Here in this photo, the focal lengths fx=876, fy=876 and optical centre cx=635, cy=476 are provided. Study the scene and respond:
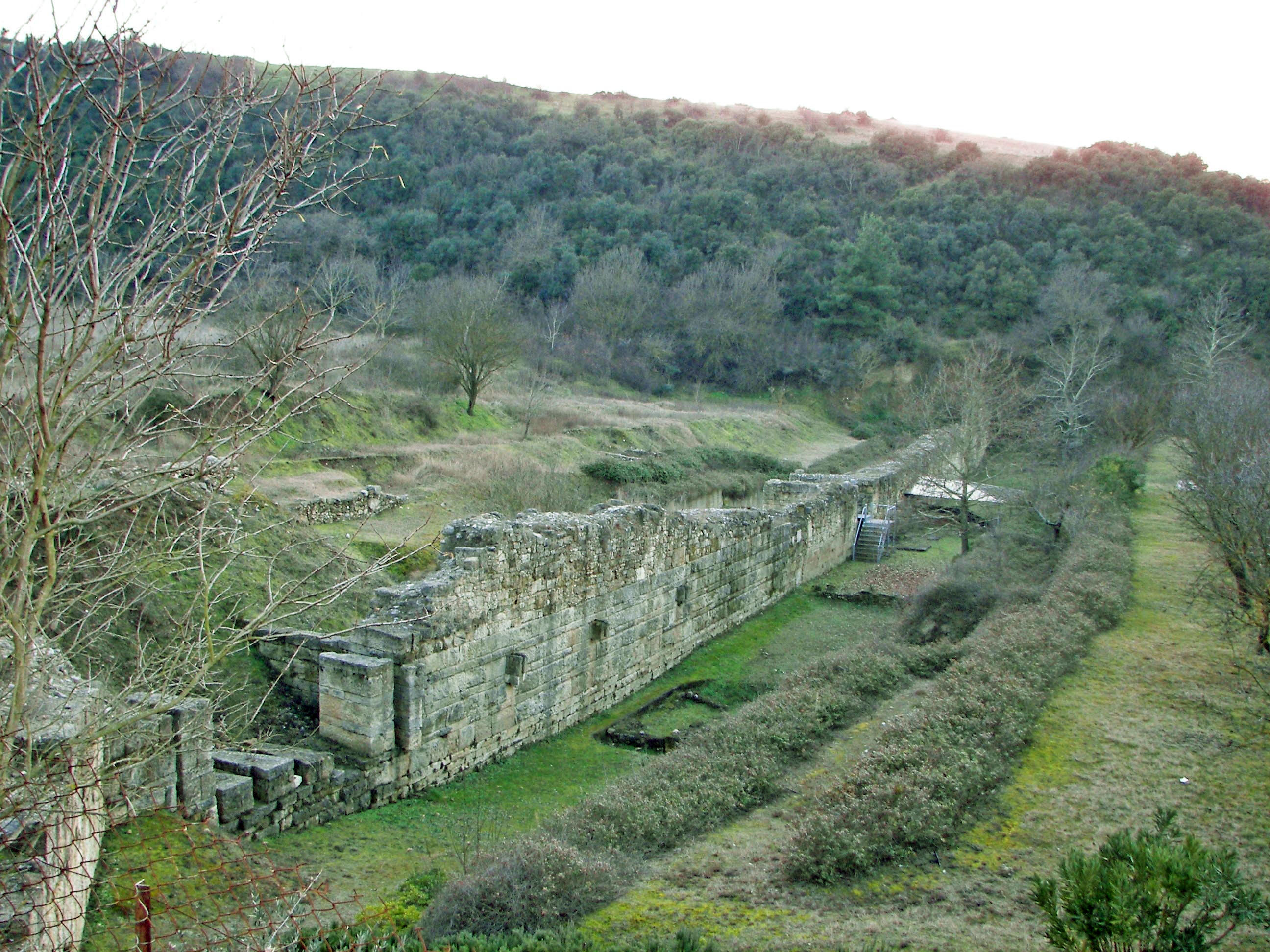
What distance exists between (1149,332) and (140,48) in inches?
1906

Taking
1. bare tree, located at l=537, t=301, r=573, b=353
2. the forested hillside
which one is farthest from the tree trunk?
the forested hillside

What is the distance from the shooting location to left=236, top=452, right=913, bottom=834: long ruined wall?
8.21 meters

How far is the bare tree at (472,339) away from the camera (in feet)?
84.1

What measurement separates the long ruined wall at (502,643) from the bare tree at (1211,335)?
27.2 m

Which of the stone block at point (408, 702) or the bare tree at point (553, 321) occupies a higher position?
the bare tree at point (553, 321)

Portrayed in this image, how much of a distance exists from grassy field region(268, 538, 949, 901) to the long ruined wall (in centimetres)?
22

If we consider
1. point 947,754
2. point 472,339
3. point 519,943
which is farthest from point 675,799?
point 472,339

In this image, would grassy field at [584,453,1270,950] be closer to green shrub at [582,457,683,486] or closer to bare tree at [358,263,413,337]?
green shrub at [582,457,683,486]

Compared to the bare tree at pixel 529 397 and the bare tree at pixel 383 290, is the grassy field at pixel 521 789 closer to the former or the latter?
the bare tree at pixel 529 397

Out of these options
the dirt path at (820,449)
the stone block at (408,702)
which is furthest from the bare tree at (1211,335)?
the stone block at (408,702)

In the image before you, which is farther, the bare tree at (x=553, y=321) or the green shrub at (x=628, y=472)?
the bare tree at (x=553, y=321)

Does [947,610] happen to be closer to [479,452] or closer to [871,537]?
[871,537]

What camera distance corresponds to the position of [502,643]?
9578 millimetres

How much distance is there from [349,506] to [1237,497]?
13.5 m
